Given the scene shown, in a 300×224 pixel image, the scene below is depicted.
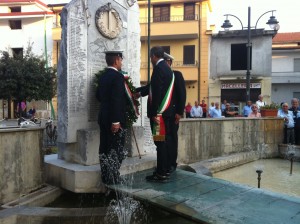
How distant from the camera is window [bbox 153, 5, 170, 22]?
1221 inches

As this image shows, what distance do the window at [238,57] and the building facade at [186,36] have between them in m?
2.28

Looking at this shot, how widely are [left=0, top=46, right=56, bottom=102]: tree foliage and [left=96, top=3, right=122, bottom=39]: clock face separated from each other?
69.3ft

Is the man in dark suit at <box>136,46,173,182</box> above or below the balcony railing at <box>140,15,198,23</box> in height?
below

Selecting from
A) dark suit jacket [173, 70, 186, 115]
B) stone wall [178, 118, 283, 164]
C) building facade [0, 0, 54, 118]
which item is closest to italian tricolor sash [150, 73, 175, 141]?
dark suit jacket [173, 70, 186, 115]

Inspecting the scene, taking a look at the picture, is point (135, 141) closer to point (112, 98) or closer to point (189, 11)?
point (112, 98)

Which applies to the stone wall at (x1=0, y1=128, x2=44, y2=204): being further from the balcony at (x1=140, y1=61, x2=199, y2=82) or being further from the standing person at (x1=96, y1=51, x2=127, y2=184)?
the balcony at (x1=140, y1=61, x2=199, y2=82)

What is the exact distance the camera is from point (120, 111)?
5020mm

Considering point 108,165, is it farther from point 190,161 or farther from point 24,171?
point 190,161

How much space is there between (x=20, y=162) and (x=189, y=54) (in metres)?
27.2

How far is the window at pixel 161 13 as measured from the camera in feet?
102

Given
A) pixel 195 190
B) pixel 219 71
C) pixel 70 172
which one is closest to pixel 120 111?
pixel 70 172

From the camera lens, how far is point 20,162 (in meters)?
5.15

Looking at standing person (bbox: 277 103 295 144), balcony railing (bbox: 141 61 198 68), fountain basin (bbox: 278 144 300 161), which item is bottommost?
fountain basin (bbox: 278 144 300 161)

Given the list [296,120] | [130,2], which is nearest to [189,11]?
[296,120]
